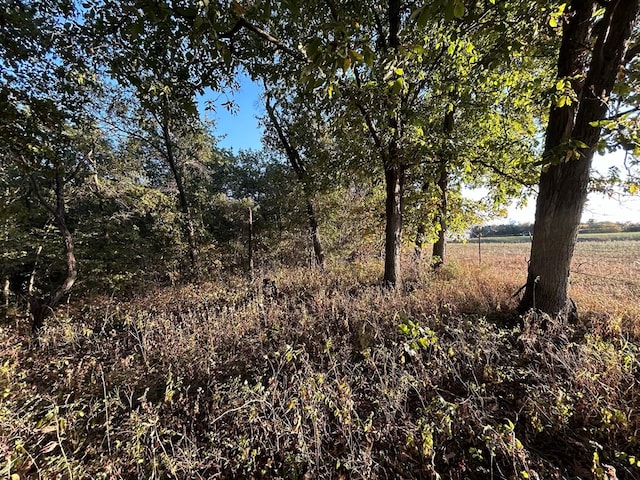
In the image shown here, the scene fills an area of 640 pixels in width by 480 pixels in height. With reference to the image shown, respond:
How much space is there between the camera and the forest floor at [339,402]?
1794 mm

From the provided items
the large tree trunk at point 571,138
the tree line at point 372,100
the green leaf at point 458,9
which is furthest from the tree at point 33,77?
the large tree trunk at point 571,138

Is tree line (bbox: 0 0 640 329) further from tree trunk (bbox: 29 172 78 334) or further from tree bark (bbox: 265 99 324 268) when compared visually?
tree bark (bbox: 265 99 324 268)

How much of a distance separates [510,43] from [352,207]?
7038 millimetres

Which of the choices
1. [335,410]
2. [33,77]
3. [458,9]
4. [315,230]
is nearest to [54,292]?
[33,77]

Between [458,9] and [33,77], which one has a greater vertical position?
[33,77]

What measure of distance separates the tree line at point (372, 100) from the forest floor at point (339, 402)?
119 cm

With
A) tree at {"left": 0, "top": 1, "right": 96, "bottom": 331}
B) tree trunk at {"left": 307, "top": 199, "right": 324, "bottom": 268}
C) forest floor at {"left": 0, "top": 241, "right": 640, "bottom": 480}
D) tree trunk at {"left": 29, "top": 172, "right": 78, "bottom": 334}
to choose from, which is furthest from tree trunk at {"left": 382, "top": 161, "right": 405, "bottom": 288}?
tree trunk at {"left": 29, "top": 172, "right": 78, "bottom": 334}

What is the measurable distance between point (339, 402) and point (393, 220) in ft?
12.8

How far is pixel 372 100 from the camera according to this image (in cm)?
365

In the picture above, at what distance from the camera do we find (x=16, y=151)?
11.4ft

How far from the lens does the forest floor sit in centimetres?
179

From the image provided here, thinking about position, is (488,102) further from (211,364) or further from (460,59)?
(211,364)

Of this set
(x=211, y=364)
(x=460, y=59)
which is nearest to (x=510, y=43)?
(x=460, y=59)

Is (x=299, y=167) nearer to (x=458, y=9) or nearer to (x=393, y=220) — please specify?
(x=393, y=220)
